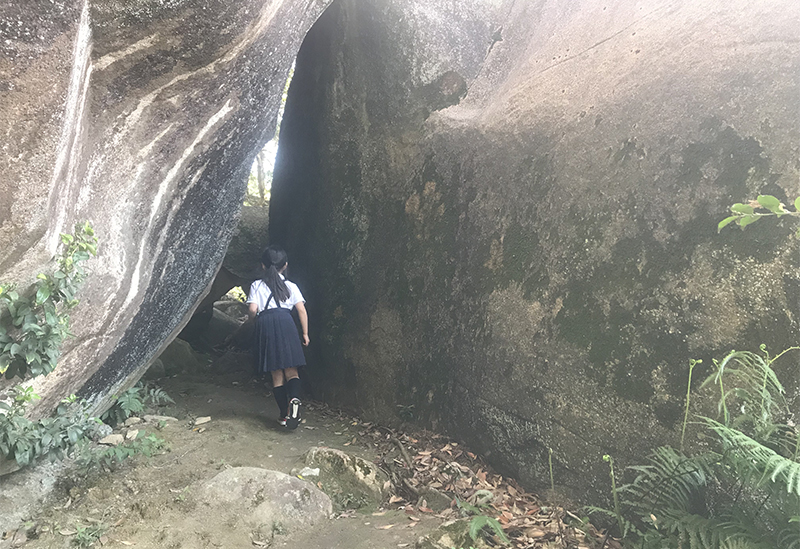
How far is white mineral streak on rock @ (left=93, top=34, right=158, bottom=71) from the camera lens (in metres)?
3.10

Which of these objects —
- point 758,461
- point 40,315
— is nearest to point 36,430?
point 40,315

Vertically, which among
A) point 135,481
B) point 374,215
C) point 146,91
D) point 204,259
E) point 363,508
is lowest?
point 363,508

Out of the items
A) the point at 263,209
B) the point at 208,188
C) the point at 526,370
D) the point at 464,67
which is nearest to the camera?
the point at 526,370

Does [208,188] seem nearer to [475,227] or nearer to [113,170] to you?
[113,170]

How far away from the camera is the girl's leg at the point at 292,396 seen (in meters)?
5.38

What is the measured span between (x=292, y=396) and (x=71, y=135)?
3.40m

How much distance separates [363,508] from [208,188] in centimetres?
305

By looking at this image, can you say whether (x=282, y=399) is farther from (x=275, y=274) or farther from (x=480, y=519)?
(x=480, y=519)

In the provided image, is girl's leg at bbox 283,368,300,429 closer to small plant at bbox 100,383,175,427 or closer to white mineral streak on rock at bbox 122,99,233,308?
small plant at bbox 100,383,175,427

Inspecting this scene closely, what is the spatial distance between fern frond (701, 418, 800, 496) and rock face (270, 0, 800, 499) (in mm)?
602

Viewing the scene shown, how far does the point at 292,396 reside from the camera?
5.46 m

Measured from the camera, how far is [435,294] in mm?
5117

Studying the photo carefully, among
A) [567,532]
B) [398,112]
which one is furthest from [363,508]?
[398,112]

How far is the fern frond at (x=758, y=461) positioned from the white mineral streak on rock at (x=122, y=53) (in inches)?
155
